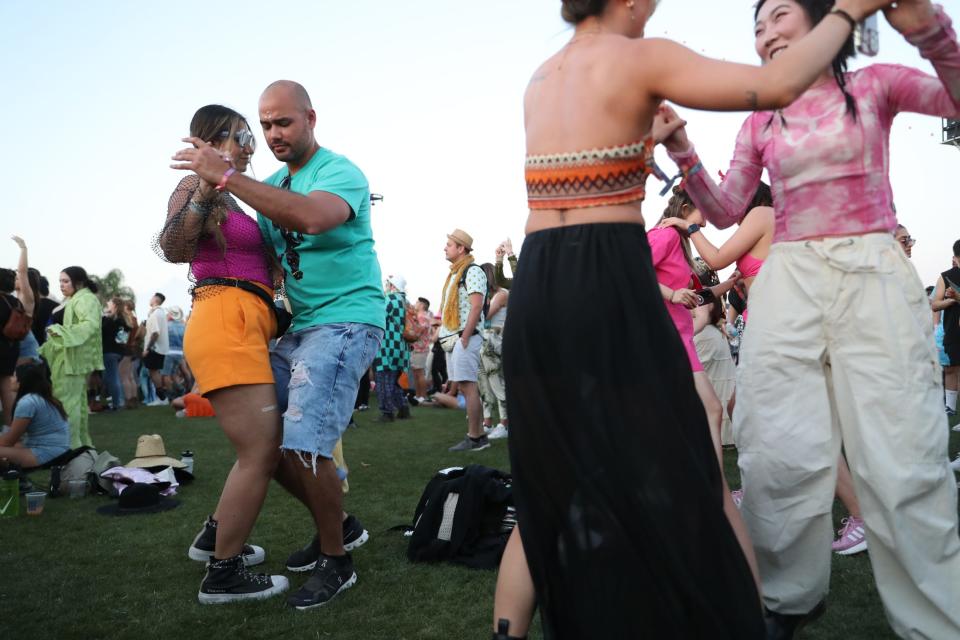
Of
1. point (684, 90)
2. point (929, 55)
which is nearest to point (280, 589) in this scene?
point (684, 90)

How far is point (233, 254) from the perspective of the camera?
334 cm

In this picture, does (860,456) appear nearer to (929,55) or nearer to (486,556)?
(929,55)

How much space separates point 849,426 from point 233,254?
8.27 ft

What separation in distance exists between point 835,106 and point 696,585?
1537 mm

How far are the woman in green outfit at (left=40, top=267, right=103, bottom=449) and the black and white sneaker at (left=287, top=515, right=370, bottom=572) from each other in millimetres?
4911

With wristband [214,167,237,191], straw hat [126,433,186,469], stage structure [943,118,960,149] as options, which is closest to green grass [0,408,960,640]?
straw hat [126,433,186,469]

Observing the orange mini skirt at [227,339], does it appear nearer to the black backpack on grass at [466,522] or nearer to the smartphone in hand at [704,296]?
the black backpack on grass at [466,522]

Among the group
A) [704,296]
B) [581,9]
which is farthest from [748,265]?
[581,9]

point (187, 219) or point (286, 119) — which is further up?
point (286, 119)

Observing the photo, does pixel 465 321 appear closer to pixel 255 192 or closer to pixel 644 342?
pixel 255 192

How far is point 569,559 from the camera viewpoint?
177 centimetres

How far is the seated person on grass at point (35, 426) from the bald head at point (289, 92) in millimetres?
4470

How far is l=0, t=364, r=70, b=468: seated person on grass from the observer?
6297 mm

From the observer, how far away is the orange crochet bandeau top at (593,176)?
5.86ft
